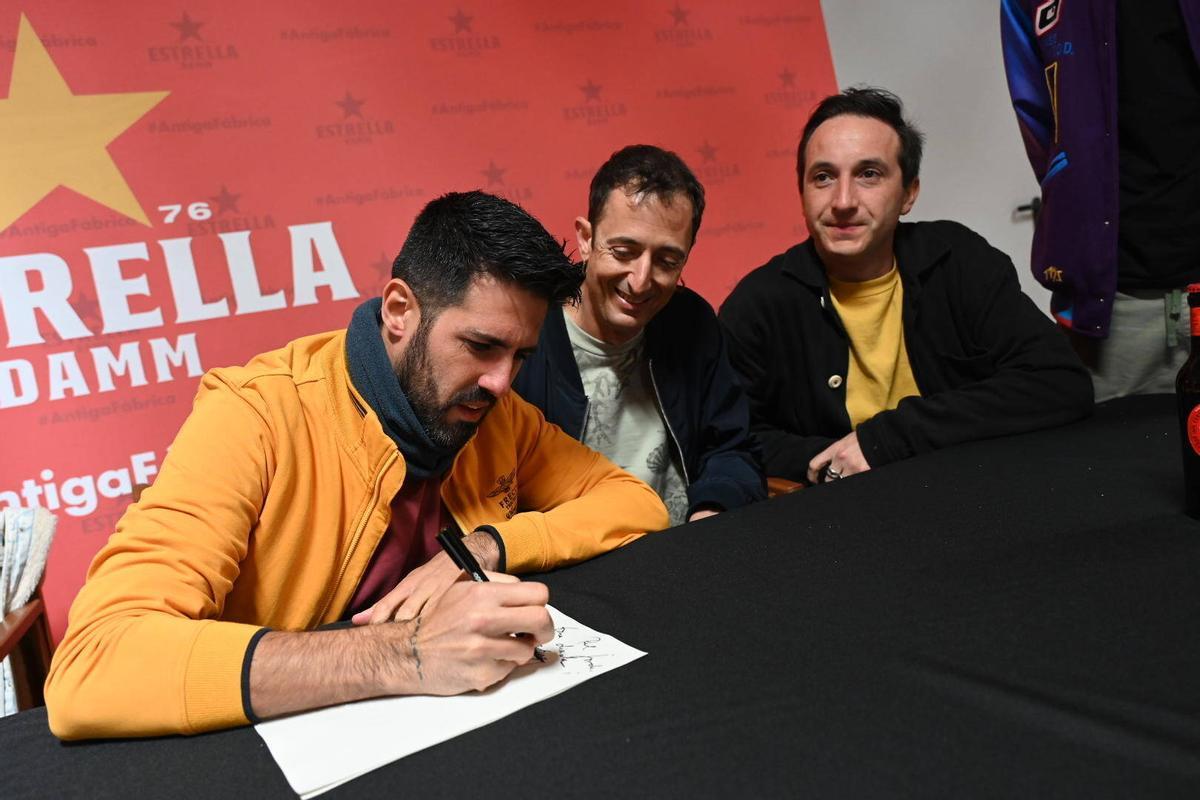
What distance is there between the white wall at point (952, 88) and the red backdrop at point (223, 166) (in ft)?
3.10

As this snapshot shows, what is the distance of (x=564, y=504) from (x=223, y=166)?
5.02ft

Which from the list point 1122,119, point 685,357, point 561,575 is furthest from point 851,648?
point 1122,119

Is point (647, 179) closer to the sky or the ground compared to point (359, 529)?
closer to the sky

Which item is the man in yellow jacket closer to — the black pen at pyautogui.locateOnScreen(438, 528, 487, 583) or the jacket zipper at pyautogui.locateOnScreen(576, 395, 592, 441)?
the black pen at pyautogui.locateOnScreen(438, 528, 487, 583)

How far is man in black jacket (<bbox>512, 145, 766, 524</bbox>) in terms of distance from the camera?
5.27 feet

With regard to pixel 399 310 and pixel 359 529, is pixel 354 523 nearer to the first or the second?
pixel 359 529

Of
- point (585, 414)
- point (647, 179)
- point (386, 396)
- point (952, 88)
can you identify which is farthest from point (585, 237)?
point (952, 88)

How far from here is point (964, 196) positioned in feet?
11.2

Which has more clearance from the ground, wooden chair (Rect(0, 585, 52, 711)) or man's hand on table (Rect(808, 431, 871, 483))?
man's hand on table (Rect(808, 431, 871, 483))

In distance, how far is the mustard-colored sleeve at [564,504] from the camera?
3.77ft

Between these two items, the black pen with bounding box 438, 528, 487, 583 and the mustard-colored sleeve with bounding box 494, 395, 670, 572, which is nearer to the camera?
the black pen with bounding box 438, 528, 487, 583

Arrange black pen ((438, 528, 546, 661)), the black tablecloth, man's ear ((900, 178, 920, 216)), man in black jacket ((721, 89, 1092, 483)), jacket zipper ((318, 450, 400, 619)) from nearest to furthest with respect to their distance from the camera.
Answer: the black tablecloth < black pen ((438, 528, 546, 661)) < jacket zipper ((318, 450, 400, 619)) < man in black jacket ((721, 89, 1092, 483)) < man's ear ((900, 178, 920, 216))

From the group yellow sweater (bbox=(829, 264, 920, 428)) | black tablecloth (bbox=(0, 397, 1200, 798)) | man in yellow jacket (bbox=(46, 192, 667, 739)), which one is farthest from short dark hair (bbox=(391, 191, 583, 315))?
yellow sweater (bbox=(829, 264, 920, 428))

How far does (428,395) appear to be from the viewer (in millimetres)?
1147
